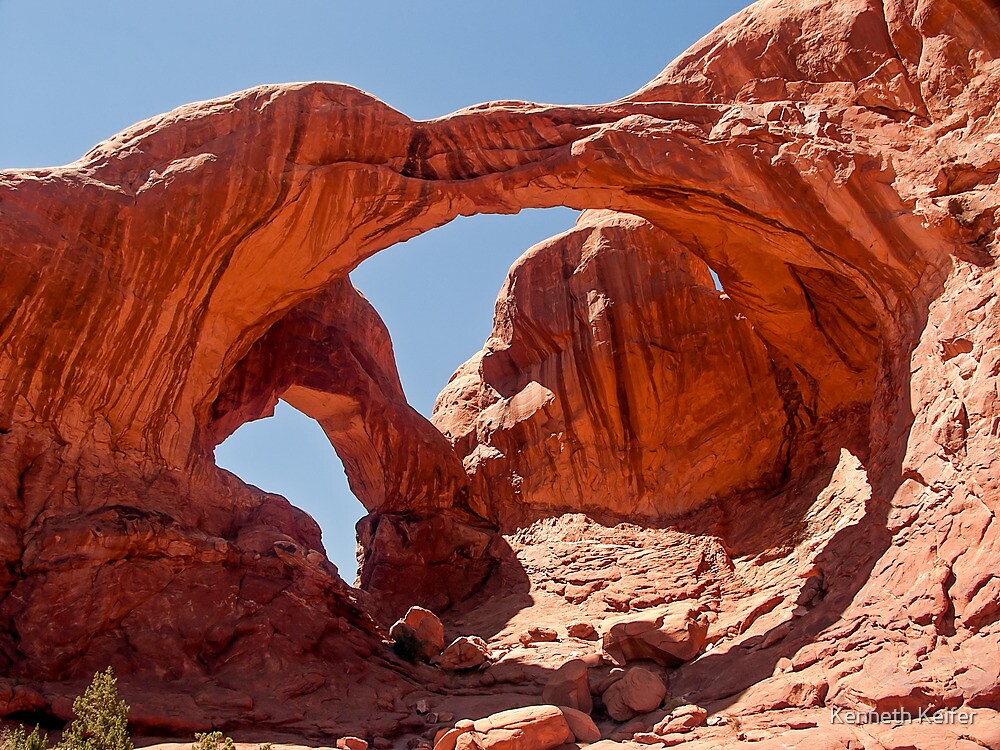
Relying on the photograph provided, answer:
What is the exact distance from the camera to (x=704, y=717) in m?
10.5

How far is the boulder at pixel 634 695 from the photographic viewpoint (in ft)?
38.0

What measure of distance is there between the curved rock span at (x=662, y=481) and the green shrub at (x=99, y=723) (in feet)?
4.01

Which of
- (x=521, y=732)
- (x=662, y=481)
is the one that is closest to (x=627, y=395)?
(x=662, y=481)

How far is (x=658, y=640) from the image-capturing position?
13.9m

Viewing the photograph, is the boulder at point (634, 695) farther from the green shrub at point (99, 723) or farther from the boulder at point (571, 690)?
the green shrub at point (99, 723)

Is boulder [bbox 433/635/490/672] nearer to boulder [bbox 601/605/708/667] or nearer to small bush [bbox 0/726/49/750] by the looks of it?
boulder [bbox 601/605/708/667]

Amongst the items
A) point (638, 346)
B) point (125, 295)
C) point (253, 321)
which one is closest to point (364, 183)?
point (253, 321)

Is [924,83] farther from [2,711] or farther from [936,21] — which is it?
[2,711]

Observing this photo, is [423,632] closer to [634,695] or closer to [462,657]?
[462,657]

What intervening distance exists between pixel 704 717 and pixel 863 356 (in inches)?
395

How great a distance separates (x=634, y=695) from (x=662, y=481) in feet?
33.0

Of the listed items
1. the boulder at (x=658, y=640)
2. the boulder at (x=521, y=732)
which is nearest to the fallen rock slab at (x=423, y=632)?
the boulder at (x=658, y=640)

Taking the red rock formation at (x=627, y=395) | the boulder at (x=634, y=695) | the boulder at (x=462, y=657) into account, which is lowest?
the boulder at (x=634, y=695)

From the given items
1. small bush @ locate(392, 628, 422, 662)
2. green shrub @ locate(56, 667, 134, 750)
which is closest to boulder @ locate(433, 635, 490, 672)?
small bush @ locate(392, 628, 422, 662)
